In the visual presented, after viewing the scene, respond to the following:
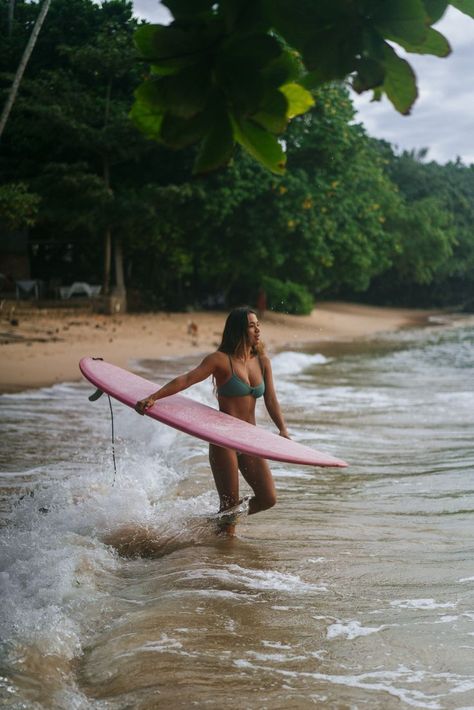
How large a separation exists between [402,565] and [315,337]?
69.1ft

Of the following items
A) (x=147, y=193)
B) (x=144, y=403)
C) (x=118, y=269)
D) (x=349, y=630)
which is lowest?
(x=349, y=630)

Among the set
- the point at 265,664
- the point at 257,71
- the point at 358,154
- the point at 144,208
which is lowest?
the point at 265,664

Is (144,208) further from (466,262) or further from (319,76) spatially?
(466,262)

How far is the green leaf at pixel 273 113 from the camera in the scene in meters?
1.63

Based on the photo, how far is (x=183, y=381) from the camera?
4496 mm

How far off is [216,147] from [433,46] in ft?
1.45

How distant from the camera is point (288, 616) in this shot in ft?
12.6

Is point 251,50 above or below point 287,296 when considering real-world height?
below

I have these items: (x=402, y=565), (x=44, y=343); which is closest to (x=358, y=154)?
(x=44, y=343)

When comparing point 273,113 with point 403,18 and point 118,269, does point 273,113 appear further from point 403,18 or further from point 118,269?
point 118,269

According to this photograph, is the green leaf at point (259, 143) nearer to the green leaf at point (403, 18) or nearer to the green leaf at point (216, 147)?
the green leaf at point (216, 147)

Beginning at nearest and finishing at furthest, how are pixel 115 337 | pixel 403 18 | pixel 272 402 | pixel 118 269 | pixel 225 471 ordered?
pixel 403 18
pixel 225 471
pixel 272 402
pixel 115 337
pixel 118 269

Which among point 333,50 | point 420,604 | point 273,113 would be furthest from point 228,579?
point 333,50

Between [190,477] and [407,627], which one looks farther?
[190,477]
